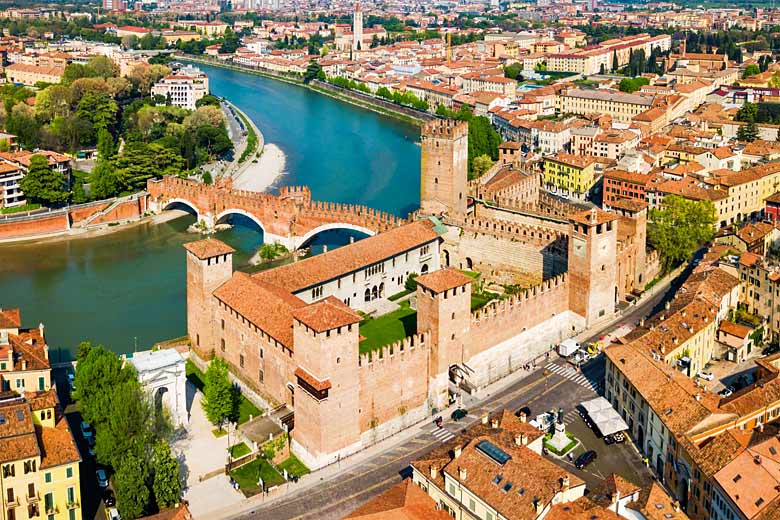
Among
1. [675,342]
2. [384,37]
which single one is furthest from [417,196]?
[384,37]

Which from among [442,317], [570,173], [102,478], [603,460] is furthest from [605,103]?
[102,478]

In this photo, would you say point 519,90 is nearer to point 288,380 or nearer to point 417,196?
point 417,196

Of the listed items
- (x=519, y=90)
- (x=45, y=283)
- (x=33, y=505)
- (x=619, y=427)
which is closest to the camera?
(x=33, y=505)

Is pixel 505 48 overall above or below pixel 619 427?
above

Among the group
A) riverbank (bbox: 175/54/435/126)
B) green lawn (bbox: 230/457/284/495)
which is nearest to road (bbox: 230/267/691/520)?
green lawn (bbox: 230/457/284/495)

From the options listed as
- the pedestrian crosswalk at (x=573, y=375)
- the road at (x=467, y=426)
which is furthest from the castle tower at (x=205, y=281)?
the pedestrian crosswalk at (x=573, y=375)

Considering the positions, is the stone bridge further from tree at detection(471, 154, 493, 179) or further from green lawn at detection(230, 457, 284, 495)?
green lawn at detection(230, 457, 284, 495)

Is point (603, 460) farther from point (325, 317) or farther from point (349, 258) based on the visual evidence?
point (349, 258)
